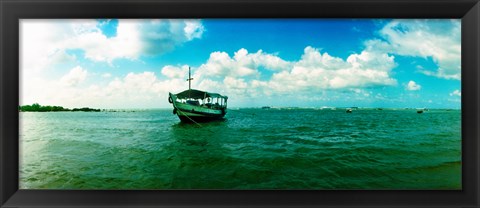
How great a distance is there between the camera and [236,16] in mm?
961

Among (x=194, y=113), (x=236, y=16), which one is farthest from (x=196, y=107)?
(x=236, y=16)

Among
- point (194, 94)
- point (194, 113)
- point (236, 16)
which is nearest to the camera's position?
point (236, 16)

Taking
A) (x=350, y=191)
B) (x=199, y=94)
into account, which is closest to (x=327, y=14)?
(x=350, y=191)

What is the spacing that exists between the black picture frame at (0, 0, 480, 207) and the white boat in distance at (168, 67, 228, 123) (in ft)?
18.5

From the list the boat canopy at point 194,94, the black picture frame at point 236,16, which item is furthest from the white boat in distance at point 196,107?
the black picture frame at point 236,16

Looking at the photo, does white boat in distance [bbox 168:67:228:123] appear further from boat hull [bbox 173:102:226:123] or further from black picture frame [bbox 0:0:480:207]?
black picture frame [bbox 0:0:480:207]

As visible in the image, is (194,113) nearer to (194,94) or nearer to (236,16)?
(194,94)

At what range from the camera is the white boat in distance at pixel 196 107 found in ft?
23.2

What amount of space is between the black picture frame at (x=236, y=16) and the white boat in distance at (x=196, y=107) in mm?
5644

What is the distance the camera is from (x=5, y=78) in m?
0.93

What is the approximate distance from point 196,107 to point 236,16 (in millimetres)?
7427

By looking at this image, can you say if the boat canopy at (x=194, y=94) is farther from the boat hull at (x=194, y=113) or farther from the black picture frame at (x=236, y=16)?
the black picture frame at (x=236, y=16)

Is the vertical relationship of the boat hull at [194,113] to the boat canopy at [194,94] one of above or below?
below

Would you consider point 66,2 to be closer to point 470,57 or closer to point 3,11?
point 3,11
